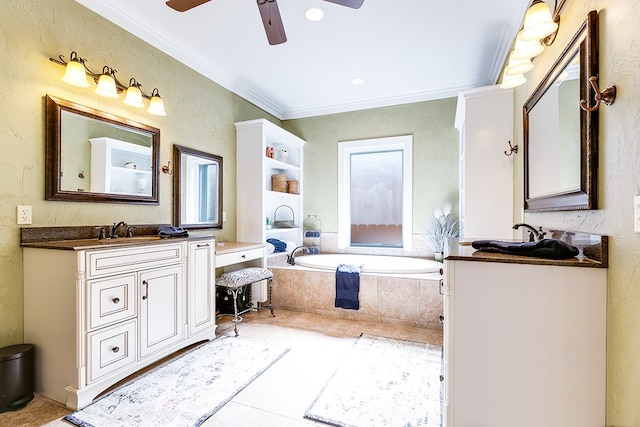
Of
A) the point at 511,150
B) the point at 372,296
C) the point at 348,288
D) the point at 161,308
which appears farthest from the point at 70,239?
the point at 511,150

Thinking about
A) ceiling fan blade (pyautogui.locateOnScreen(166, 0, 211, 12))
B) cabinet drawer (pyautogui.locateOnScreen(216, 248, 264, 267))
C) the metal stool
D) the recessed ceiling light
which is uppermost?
the recessed ceiling light

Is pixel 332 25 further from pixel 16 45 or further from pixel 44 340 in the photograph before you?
pixel 44 340

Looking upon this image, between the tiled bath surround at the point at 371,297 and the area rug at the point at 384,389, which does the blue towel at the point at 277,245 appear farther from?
the area rug at the point at 384,389

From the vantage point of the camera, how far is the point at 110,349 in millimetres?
1873

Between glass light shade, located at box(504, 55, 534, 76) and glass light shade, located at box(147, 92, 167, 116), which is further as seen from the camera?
glass light shade, located at box(147, 92, 167, 116)

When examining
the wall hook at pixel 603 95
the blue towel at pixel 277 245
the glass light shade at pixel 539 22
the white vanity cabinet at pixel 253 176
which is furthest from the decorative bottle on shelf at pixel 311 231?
the wall hook at pixel 603 95

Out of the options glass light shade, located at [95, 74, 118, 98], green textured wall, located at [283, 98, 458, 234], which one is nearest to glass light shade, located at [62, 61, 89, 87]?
glass light shade, located at [95, 74, 118, 98]

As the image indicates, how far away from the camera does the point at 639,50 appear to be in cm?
97

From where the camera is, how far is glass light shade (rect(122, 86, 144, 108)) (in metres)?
2.33

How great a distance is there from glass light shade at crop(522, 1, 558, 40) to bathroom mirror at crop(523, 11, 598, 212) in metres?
0.12

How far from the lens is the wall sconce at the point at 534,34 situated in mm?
1435

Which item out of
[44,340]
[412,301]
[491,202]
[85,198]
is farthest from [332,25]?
[44,340]

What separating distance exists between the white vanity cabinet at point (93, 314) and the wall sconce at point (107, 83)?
1.05m

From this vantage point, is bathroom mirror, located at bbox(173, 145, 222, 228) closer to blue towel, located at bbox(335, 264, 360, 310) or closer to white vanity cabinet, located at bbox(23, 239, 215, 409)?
white vanity cabinet, located at bbox(23, 239, 215, 409)
